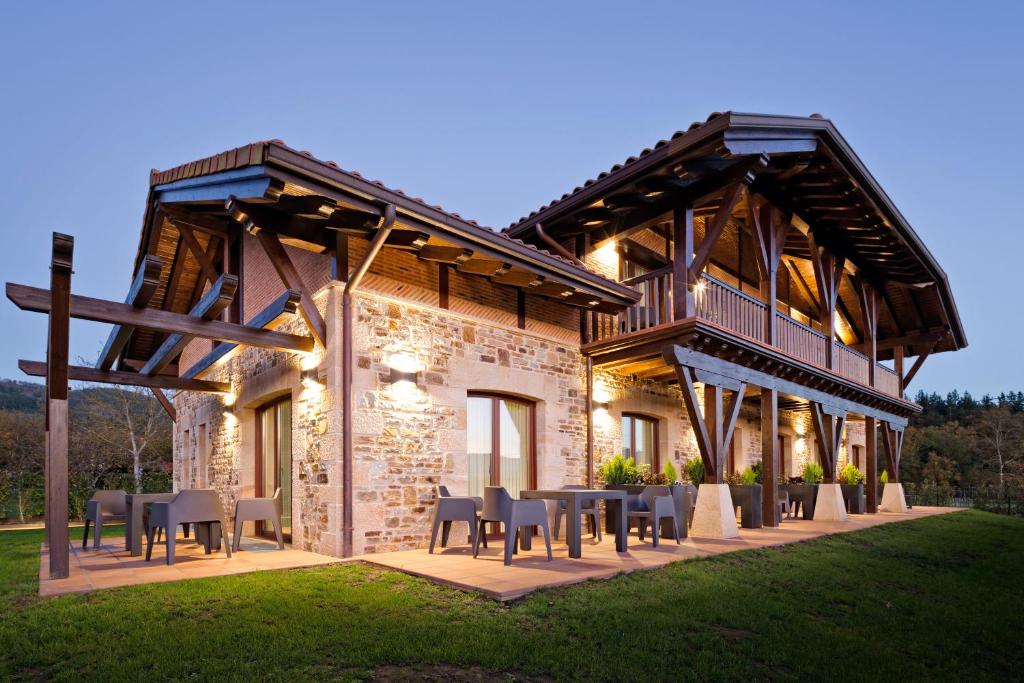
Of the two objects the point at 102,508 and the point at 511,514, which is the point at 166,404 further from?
the point at 511,514

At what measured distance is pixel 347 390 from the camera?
681 cm

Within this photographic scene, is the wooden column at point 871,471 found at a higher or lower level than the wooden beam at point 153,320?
lower

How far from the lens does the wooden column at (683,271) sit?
861 centimetres

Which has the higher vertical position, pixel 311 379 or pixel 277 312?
pixel 277 312

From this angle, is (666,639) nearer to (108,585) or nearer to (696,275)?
(108,585)

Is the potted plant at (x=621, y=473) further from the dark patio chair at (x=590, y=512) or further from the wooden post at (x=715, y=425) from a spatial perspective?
the wooden post at (x=715, y=425)

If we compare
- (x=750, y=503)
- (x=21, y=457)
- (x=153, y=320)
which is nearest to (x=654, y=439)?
(x=750, y=503)

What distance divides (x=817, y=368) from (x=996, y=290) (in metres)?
145

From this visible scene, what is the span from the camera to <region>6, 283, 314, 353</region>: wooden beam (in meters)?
5.76

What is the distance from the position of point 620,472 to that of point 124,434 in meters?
16.8

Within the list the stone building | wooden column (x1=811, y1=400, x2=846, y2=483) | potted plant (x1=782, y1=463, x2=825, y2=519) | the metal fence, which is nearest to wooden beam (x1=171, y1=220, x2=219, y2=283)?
the stone building

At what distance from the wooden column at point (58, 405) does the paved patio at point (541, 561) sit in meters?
2.46

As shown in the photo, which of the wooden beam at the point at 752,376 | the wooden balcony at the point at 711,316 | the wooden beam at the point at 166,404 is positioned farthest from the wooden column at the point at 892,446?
the wooden beam at the point at 166,404

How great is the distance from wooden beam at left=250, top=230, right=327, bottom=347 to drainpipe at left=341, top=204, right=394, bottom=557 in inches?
12.1
